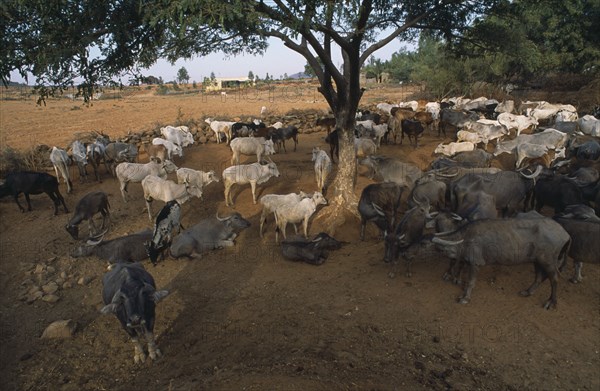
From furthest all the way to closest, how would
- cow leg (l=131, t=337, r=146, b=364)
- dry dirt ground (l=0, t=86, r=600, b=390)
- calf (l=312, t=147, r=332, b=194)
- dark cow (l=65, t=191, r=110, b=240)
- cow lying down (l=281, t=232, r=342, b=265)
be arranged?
calf (l=312, t=147, r=332, b=194)
dark cow (l=65, t=191, r=110, b=240)
cow lying down (l=281, t=232, r=342, b=265)
cow leg (l=131, t=337, r=146, b=364)
dry dirt ground (l=0, t=86, r=600, b=390)

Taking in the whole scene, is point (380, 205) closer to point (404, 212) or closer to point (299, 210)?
point (404, 212)

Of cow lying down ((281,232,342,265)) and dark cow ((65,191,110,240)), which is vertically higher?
dark cow ((65,191,110,240))

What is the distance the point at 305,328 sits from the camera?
6.42 m

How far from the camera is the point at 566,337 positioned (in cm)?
600

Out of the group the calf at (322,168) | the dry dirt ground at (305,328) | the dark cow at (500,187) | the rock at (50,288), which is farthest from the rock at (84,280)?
the dark cow at (500,187)

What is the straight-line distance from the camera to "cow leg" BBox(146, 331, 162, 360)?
5.95m

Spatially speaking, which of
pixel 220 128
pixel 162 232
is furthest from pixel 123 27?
pixel 220 128

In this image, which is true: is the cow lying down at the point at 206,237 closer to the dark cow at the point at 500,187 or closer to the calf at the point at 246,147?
the dark cow at the point at 500,187

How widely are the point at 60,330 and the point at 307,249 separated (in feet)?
15.8

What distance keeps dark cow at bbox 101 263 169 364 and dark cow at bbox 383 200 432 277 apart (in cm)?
447

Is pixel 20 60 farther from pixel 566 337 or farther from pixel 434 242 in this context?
pixel 566 337

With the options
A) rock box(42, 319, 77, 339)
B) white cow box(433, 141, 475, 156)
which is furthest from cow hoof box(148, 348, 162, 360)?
white cow box(433, 141, 475, 156)

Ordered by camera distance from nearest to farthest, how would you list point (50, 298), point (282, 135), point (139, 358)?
point (139, 358)
point (50, 298)
point (282, 135)

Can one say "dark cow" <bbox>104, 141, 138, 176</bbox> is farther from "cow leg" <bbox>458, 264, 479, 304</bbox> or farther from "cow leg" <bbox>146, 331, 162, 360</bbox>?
"cow leg" <bbox>458, 264, 479, 304</bbox>
